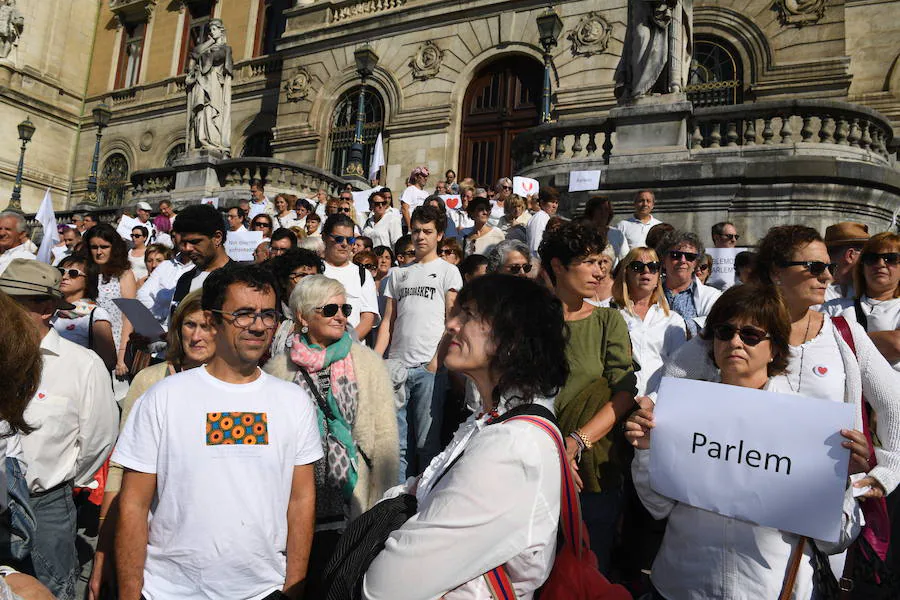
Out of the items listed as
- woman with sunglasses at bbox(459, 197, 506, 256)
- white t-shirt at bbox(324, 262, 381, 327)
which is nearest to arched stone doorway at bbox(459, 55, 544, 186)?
woman with sunglasses at bbox(459, 197, 506, 256)

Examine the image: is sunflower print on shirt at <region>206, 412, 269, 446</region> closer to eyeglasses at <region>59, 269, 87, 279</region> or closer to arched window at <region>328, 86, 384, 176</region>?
eyeglasses at <region>59, 269, 87, 279</region>

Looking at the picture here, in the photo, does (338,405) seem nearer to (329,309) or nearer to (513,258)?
(329,309)

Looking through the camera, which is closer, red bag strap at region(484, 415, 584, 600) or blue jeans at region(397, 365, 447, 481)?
red bag strap at region(484, 415, 584, 600)

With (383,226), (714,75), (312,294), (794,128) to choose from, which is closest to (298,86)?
(714,75)

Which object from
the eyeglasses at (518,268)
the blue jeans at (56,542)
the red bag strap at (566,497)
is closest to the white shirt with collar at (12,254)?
the blue jeans at (56,542)

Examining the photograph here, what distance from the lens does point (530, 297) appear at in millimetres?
2076

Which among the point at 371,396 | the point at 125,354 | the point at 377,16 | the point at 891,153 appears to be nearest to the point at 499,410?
the point at 371,396

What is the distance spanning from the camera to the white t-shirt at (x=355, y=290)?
5312 mm

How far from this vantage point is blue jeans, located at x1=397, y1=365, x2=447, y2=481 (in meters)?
4.82

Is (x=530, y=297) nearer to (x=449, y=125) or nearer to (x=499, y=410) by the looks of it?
(x=499, y=410)

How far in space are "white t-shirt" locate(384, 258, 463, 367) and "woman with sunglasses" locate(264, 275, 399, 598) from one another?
64.6 inches

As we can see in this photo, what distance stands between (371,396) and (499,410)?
1.44 metres

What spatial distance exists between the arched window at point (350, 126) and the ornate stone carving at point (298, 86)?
1527 mm

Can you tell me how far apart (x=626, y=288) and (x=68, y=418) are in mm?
3199
